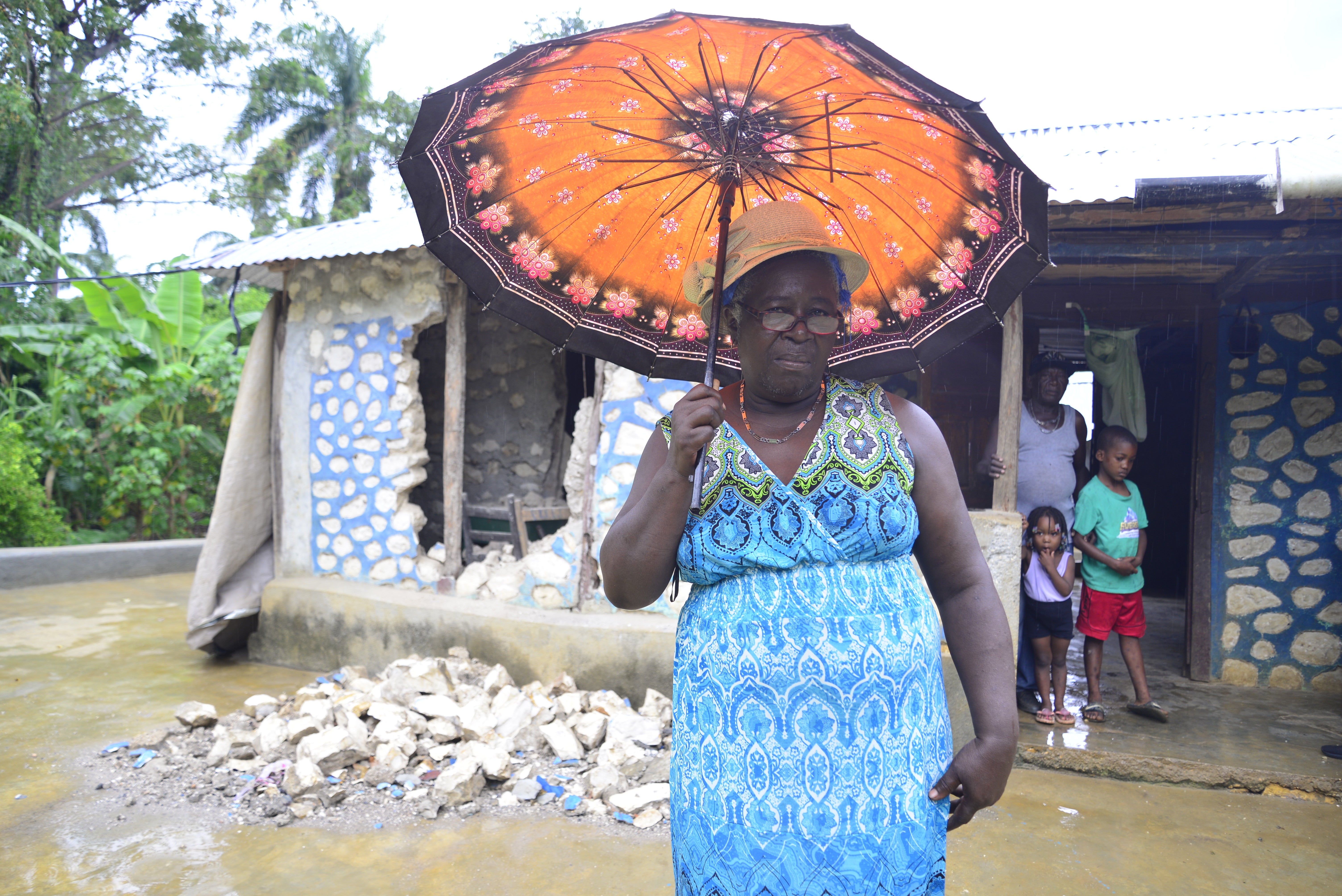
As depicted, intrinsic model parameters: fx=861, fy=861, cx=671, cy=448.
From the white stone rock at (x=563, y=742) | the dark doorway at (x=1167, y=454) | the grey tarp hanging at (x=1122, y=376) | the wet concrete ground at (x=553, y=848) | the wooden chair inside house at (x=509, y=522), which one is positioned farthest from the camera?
the dark doorway at (x=1167, y=454)

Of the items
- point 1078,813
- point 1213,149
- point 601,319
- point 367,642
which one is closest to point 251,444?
point 367,642

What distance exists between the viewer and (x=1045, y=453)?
4949 millimetres

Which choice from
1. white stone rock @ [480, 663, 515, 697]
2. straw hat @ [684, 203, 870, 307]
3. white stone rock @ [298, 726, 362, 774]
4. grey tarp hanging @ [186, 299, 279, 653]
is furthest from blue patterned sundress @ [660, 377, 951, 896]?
grey tarp hanging @ [186, 299, 279, 653]

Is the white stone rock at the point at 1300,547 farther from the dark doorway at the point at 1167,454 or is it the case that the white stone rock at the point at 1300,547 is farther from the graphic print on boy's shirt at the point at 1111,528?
the dark doorway at the point at 1167,454

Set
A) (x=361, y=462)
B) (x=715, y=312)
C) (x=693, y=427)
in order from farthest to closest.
Result: (x=361, y=462), (x=715, y=312), (x=693, y=427)

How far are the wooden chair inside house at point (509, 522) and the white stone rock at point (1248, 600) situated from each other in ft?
14.7

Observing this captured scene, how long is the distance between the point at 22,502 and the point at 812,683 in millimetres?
10366

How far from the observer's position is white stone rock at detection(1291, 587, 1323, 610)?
5.34m

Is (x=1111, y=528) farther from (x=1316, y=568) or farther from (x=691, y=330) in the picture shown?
(x=691, y=330)

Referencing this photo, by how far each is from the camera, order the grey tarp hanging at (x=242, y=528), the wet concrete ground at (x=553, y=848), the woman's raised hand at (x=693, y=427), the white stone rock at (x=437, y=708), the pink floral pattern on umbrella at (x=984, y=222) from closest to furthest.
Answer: the woman's raised hand at (x=693, y=427) < the pink floral pattern on umbrella at (x=984, y=222) < the wet concrete ground at (x=553, y=848) < the white stone rock at (x=437, y=708) < the grey tarp hanging at (x=242, y=528)

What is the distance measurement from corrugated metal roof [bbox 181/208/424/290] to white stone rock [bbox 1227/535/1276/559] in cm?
545

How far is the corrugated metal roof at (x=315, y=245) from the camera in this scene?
214 inches

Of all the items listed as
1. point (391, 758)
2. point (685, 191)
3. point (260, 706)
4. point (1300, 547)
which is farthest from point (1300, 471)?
point (260, 706)

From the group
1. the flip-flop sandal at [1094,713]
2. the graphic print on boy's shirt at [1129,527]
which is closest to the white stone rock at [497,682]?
the flip-flop sandal at [1094,713]
